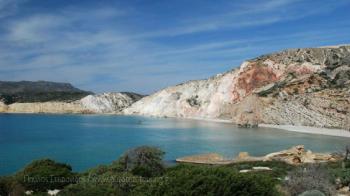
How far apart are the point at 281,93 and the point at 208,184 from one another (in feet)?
317

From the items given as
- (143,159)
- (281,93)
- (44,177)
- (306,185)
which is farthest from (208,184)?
(281,93)

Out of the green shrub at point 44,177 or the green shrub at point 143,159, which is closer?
the green shrub at point 44,177

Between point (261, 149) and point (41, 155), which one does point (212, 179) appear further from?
point (261, 149)

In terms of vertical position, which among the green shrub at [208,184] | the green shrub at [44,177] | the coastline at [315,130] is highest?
the green shrub at [208,184]

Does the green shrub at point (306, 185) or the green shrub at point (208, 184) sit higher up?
the green shrub at point (208, 184)

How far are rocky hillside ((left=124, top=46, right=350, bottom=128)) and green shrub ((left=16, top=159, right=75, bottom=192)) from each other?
74.1 m

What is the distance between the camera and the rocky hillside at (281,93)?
93.9 meters

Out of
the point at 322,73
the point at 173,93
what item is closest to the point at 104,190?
the point at 322,73

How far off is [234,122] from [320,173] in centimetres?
10243

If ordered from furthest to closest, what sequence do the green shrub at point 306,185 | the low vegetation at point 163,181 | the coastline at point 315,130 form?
the coastline at point 315,130 < the green shrub at point 306,185 < the low vegetation at point 163,181

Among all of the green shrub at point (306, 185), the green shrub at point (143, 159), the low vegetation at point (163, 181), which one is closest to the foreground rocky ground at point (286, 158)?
the low vegetation at point (163, 181)

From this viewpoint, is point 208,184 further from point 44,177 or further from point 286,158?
point 286,158

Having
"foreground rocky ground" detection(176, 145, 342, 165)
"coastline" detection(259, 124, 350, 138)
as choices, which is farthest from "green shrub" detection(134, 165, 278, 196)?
"coastline" detection(259, 124, 350, 138)

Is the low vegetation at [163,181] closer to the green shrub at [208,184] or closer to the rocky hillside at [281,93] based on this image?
the green shrub at [208,184]
